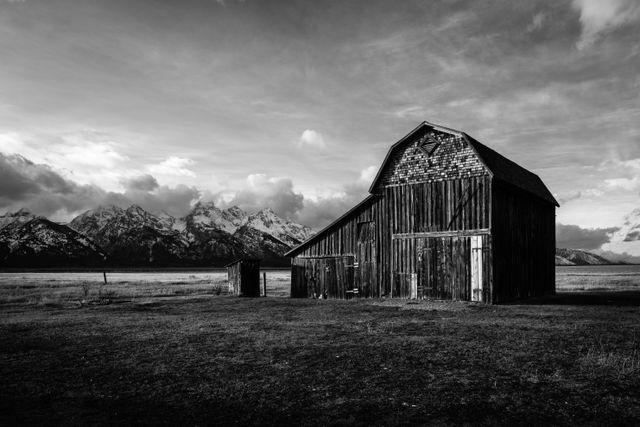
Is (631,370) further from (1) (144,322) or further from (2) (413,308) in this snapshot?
(1) (144,322)

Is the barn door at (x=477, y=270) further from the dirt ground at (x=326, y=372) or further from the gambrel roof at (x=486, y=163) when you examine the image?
the dirt ground at (x=326, y=372)

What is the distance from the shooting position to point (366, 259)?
2734 cm

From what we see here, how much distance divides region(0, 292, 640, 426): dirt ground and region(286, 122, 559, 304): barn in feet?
21.7

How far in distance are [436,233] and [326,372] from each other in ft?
55.0

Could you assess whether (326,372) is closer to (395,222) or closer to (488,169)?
(488,169)

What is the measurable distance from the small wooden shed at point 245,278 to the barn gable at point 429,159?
36.6 feet

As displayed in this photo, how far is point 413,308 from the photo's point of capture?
21297 millimetres

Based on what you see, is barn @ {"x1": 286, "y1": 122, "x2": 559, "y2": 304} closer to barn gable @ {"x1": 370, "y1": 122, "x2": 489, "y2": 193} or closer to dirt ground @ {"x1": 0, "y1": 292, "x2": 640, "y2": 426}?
barn gable @ {"x1": 370, "y1": 122, "x2": 489, "y2": 193}

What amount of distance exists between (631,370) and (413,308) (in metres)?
12.6

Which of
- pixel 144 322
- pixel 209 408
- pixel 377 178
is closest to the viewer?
pixel 209 408

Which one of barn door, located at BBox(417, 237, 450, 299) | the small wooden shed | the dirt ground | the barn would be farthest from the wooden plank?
the small wooden shed

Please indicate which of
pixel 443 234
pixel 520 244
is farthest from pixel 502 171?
pixel 443 234

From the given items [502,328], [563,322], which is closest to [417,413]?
[502,328]

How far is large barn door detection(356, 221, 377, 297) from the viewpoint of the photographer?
27.0 metres
